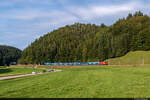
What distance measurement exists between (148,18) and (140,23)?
41.1 ft

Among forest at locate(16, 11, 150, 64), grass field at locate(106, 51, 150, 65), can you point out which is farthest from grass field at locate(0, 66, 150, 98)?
forest at locate(16, 11, 150, 64)

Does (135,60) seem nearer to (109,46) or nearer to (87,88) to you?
(109,46)

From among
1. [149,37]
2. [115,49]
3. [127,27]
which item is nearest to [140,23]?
[127,27]

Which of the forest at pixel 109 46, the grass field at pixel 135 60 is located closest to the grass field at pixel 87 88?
the grass field at pixel 135 60

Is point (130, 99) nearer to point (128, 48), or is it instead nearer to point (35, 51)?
point (128, 48)

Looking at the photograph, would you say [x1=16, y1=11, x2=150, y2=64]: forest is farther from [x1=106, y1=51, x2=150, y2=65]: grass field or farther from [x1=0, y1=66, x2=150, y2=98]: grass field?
[x1=0, y1=66, x2=150, y2=98]: grass field

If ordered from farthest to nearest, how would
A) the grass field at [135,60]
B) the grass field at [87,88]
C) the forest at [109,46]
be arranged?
the forest at [109,46] → the grass field at [135,60] → the grass field at [87,88]

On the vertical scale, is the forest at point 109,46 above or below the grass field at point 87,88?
above

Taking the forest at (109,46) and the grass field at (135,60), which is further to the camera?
the forest at (109,46)

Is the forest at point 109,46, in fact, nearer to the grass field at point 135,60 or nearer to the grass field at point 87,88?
the grass field at point 135,60

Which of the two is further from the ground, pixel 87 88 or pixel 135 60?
pixel 135 60

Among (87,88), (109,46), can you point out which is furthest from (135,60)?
(87,88)

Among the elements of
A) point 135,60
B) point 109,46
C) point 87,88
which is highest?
point 109,46

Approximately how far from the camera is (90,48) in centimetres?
12700
